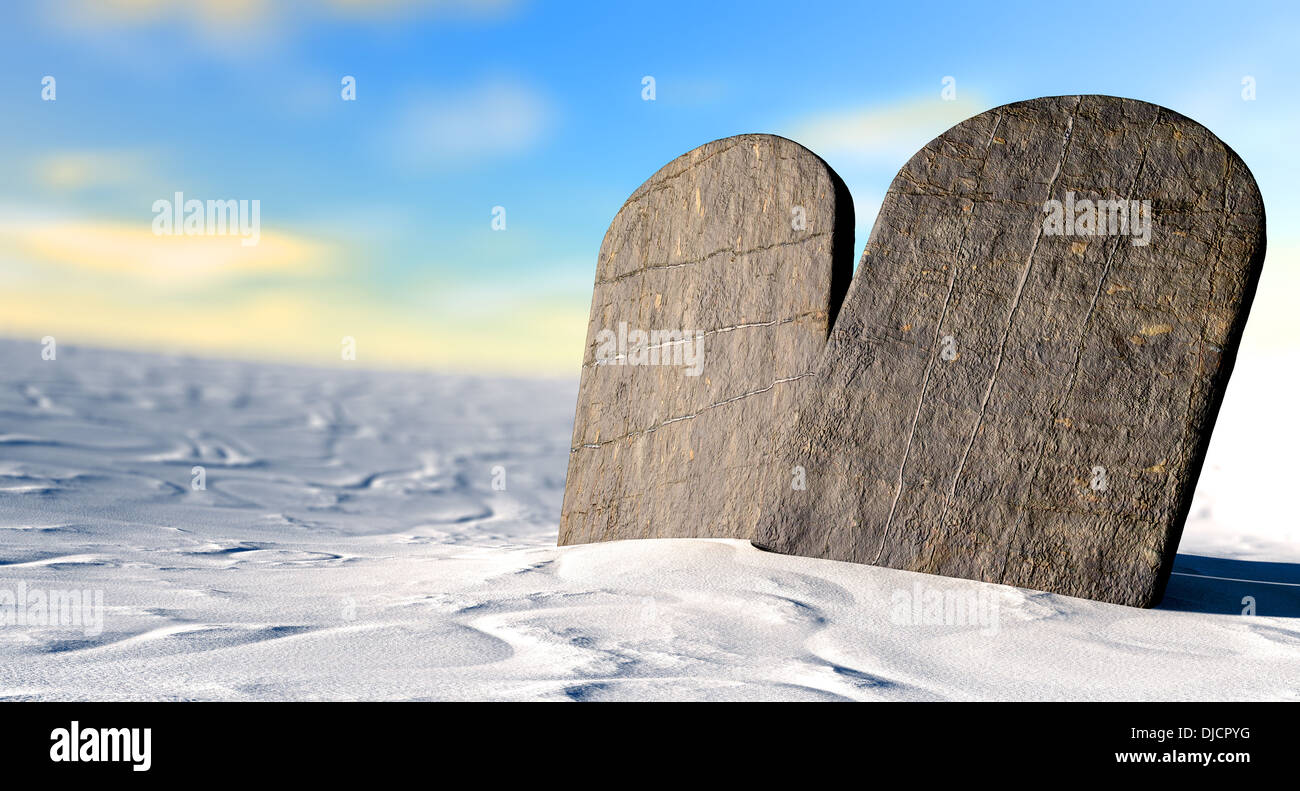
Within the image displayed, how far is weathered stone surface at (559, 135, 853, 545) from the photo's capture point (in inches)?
145

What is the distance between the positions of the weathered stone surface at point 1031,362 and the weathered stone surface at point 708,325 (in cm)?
26

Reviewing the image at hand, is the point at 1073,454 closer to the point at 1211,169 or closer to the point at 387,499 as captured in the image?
the point at 1211,169

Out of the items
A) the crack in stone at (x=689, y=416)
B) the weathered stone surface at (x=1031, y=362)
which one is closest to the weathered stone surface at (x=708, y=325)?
the crack in stone at (x=689, y=416)

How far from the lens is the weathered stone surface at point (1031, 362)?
304cm

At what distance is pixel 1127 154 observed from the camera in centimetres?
329

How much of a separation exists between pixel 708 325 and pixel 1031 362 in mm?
1297

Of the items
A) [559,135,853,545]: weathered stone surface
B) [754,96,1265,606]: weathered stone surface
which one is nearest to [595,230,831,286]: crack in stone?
[559,135,853,545]: weathered stone surface

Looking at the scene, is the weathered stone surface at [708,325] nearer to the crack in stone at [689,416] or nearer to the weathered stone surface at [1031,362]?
the crack in stone at [689,416]

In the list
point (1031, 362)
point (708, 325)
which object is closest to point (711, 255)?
point (708, 325)

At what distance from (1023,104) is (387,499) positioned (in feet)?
15.1

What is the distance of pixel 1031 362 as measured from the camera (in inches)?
126

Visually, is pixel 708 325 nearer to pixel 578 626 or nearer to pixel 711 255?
pixel 711 255

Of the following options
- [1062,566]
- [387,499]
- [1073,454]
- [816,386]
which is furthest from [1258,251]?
[387,499]

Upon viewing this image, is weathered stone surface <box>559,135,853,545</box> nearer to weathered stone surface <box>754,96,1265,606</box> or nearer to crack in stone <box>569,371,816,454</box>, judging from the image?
crack in stone <box>569,371,816,454</box>
